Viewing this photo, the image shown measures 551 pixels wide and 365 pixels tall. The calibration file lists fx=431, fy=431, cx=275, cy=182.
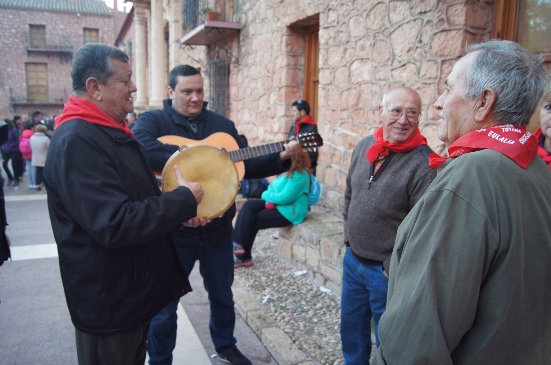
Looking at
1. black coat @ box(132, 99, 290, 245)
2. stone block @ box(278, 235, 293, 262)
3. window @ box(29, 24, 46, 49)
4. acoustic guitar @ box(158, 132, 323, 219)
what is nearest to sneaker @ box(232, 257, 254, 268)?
stone block @ box(278, 235, 293, 262)

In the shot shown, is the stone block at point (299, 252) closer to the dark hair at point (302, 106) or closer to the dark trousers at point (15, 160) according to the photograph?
the dark hair at point (302, 106)

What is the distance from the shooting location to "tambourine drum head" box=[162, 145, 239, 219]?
2.24 metres

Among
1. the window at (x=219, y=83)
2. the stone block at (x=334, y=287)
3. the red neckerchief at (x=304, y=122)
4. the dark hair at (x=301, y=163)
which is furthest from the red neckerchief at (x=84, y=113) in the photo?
the window at (x=219, y=83)

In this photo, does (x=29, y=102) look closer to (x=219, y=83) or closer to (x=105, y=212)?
(x=219, y=83)

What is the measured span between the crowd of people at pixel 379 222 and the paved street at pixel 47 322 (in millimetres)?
323

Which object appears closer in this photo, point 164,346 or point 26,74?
point 164,346

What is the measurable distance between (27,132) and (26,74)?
2671cm

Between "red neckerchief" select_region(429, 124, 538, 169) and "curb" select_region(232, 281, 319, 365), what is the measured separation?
2.17 m

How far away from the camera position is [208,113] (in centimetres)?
290

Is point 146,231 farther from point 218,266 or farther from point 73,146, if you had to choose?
point 218,266

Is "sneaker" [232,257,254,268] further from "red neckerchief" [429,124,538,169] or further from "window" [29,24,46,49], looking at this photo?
"window" [29,24,46,49]

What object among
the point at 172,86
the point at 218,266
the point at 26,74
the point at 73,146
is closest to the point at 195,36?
the point at 172,86

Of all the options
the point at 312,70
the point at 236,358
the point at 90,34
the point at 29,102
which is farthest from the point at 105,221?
the point at 90,34

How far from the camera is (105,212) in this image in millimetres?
1616
